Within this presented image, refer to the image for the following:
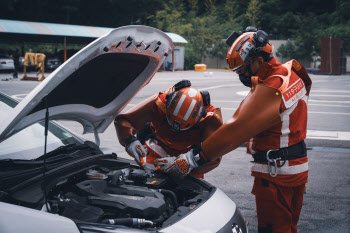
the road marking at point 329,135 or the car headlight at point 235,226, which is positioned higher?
the car headlight at point 235,226

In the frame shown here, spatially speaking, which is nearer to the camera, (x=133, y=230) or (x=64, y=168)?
(x=133, y=230)

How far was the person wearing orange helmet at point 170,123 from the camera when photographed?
3.68 metres

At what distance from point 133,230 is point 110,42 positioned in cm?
123

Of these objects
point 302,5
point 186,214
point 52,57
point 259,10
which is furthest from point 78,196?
point 302,5

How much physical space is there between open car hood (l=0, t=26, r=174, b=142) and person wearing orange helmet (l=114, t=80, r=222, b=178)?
27cm

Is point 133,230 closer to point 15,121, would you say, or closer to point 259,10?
point 15,121

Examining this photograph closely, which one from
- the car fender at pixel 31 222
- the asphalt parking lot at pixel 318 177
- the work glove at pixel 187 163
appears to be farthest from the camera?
the asphalt parking lot at pixel 318 177

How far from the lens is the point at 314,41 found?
159 feet

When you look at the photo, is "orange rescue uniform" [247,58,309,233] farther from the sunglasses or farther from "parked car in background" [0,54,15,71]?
"parked car in background" [0,54,15,71]

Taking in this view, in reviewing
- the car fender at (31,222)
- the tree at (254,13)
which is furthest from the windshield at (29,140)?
the tree at (254,13)

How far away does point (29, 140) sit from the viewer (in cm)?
348

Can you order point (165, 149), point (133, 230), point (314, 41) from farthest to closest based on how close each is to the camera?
point (314, 41)
point (165, 149)
point (133, 230)

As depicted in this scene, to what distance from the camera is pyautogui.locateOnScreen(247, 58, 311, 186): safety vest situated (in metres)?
3.06

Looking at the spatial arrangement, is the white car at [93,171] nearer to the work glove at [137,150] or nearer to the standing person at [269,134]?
the work glove at [137,150]
